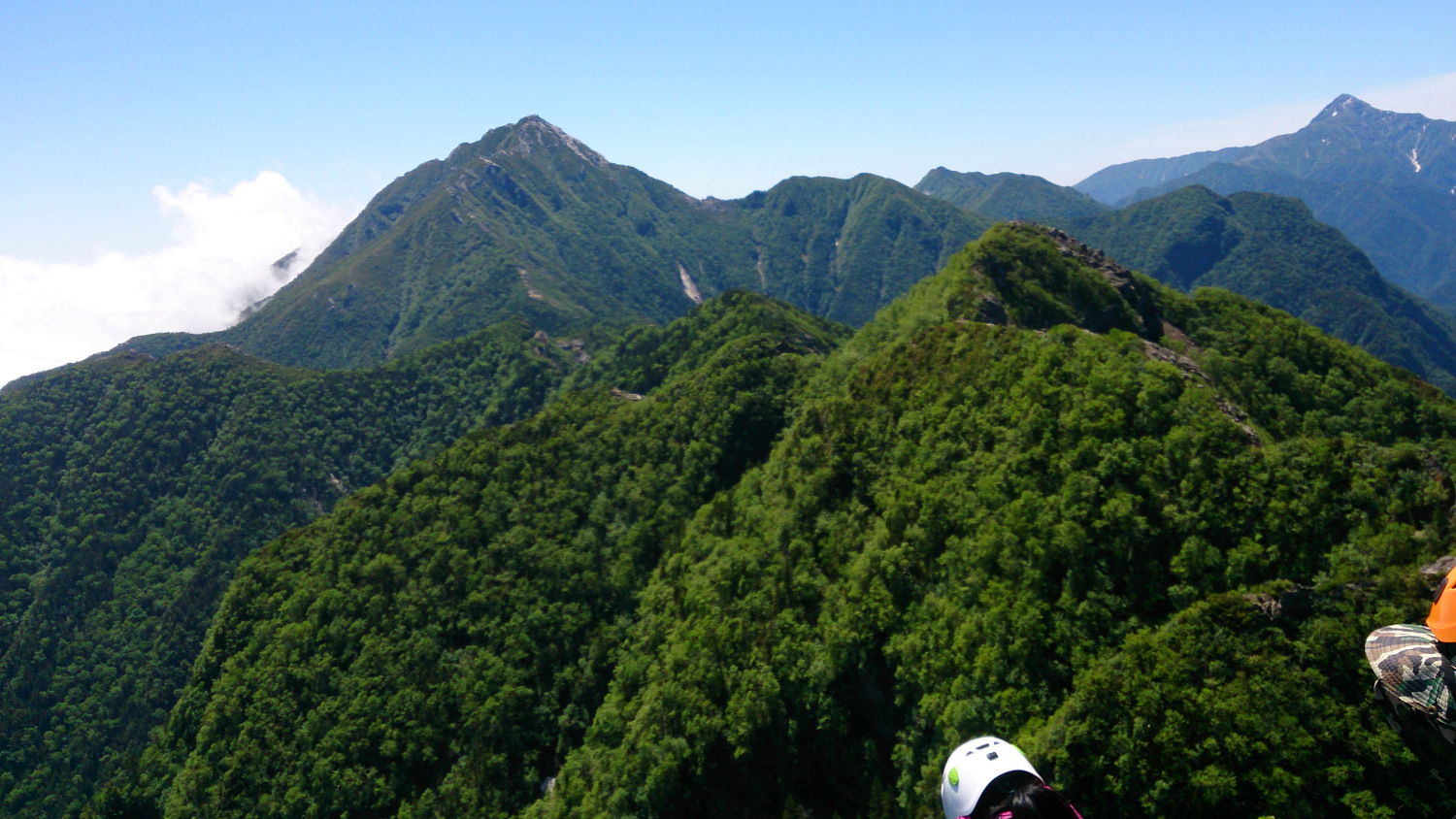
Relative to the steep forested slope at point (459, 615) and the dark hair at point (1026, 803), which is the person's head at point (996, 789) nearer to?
the dark hair at point (1026, 803)

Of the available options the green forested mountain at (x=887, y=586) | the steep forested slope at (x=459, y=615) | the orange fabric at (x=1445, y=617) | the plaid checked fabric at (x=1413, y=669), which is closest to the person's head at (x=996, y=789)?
the plaid checked fabric at (x=1413, y=669)

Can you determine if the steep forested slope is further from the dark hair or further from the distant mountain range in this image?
the dark hair

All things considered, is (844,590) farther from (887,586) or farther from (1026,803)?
(1026,803)

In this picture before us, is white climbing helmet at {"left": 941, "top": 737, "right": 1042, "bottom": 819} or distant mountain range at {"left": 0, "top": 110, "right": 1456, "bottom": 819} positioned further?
distant mountain range at {"left": 0, "top": 110, "right": 1456, "bottom": 819}

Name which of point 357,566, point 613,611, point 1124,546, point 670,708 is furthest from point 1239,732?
point 357,566

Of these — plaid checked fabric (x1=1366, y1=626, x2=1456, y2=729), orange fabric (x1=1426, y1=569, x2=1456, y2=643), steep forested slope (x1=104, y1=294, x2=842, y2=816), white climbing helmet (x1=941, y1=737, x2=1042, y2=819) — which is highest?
Answer: orange fabric (x1=1426, y1=569, x2=1456, y2=643)

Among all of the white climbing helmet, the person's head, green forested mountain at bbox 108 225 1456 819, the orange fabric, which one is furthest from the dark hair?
green forested mountain at bbox 108 225 1456 819
